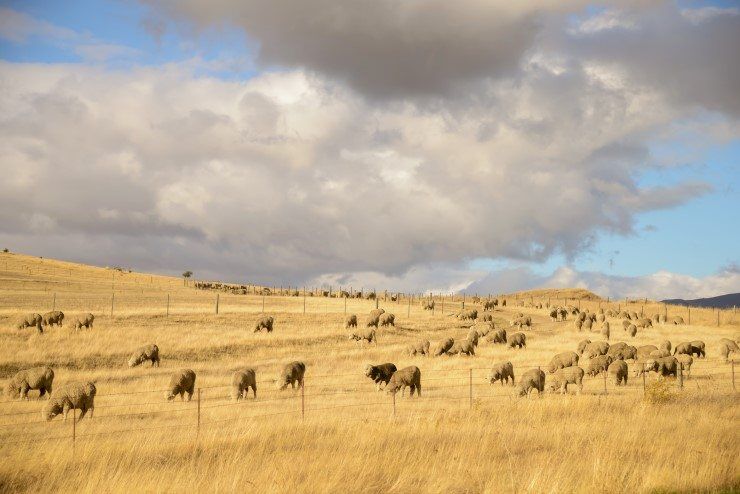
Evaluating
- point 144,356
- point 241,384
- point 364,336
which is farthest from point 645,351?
point 144,356

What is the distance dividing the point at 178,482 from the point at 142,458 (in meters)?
2.85

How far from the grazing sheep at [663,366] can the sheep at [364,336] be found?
872 inches

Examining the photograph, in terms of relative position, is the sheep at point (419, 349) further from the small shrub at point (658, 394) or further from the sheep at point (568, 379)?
the small shrub at point (658, 394)

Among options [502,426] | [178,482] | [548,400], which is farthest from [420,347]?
[178,482]

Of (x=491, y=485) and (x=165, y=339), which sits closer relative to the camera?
(x=491, y=485)

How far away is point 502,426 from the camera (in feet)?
62.2

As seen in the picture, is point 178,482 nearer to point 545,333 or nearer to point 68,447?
point 68,447

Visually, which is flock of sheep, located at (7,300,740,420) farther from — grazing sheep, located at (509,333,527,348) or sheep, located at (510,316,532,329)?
sheep, located at (510,316,532,329)

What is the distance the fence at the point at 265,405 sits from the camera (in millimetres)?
21125

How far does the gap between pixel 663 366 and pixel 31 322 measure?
4232 cm

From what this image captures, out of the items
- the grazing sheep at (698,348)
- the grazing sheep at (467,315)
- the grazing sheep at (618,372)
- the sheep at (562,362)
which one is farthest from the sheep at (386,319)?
the grazing sheep at (618,372)

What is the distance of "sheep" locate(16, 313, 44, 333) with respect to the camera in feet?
148

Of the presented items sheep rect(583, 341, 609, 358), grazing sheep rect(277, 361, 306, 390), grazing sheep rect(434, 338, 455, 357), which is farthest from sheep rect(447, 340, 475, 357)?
grazing sheep rect(277, 361, 306, 390)

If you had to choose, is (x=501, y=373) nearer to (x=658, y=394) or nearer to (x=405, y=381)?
(x=405, y=381)
